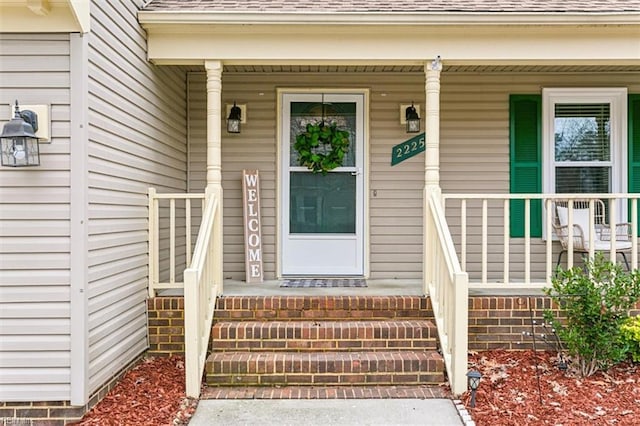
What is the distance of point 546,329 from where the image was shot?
4.20 meters

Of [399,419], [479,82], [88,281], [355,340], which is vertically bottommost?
[399,419]

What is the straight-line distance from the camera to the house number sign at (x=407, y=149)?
213 inches

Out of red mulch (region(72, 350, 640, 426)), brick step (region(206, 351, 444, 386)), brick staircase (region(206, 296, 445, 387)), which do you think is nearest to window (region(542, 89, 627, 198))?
red mulch (region(72, 350, 640, 426))

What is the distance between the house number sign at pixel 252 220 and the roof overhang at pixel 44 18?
7.94 feet

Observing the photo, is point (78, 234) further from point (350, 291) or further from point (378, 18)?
point (378, 18)

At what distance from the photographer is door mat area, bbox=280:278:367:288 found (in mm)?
4805

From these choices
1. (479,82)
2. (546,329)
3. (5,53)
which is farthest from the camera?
(479,82)

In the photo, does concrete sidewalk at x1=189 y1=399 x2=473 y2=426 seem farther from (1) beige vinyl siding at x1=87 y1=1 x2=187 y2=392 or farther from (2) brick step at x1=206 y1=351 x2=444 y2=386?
(1) beige vinyl siding at x1=87 y1=1 x2=187 y2=392

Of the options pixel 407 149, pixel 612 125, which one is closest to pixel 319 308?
pixel 407 149

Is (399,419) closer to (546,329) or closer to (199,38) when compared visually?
(546,329)

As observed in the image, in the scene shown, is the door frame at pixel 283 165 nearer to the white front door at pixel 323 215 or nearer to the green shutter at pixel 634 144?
the white front door at pixel 323 215

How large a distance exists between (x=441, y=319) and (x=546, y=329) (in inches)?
41.3

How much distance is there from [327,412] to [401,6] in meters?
3.36

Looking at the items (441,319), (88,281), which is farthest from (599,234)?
(88,281)
